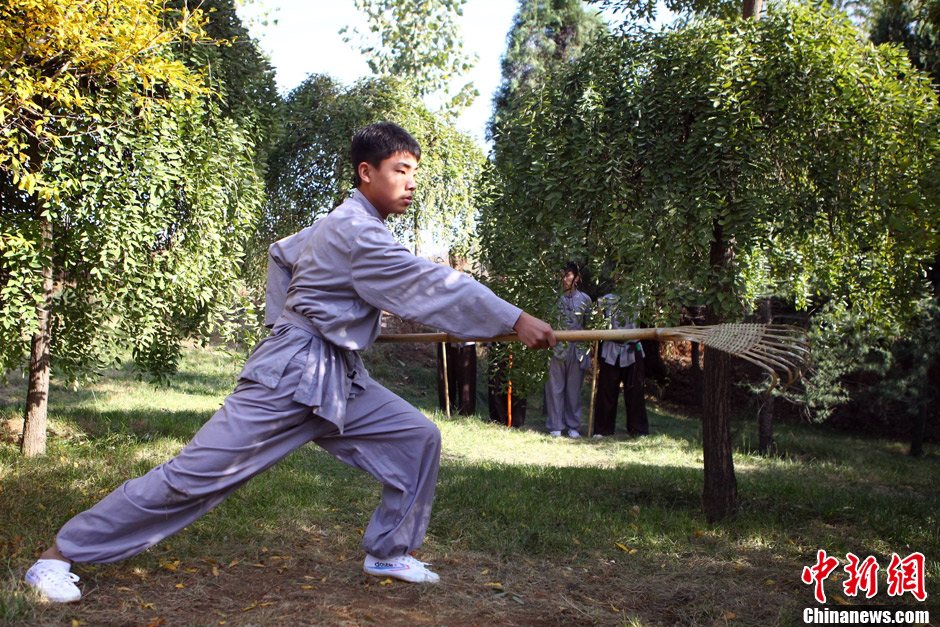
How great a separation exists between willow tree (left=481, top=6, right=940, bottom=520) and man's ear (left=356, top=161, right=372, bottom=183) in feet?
5.52

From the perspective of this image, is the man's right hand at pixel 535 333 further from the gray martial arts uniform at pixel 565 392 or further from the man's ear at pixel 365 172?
the gray martial arts uniform at pixel 565 392

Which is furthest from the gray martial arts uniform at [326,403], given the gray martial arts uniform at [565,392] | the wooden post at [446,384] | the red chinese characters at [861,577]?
the gray martial arts uniform at [565,392]

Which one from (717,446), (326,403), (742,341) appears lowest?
(717,446)

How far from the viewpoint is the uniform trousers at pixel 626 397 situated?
11203 millimetres

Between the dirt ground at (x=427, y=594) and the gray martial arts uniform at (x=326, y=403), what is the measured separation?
0.83ft

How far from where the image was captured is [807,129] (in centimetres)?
503

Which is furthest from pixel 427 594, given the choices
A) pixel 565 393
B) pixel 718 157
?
pixel 565 393

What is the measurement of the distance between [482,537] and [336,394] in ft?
5.68

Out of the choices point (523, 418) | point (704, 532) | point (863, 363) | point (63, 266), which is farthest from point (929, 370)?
point (63, 266)

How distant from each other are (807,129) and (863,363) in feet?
21.8

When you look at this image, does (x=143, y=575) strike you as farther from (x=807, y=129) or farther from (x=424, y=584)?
(x=807, y=129)

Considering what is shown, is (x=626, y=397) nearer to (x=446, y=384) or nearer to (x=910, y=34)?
(x=446, y=384)

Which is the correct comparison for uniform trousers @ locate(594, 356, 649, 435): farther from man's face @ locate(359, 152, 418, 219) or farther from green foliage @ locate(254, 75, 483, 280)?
man's face @ locate(359, 152, 418, 219)

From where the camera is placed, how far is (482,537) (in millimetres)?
4992
